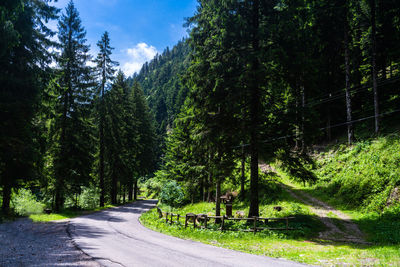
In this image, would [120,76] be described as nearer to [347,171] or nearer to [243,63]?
[243,63]

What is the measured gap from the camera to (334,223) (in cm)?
1395

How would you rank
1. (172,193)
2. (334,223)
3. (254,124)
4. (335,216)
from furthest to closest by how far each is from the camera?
(172,193) → (335,216) → (254,124) → (334,223)

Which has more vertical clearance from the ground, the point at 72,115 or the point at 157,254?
the point at 72,115

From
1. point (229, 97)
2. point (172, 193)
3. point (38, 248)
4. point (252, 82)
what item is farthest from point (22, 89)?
point (172, 193)

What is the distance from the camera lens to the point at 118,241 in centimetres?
1136

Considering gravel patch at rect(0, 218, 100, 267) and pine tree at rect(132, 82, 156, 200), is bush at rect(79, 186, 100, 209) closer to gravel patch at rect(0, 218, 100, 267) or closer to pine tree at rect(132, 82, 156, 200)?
pine tree at rect(132, 82, 156, 200)

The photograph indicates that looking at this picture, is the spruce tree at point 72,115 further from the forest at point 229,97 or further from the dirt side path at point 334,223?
the dirt side path at point 334,223

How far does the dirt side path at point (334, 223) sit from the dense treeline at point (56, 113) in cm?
1823

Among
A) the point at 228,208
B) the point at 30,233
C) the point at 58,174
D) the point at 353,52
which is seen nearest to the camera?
the point at 30,233

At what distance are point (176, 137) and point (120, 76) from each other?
1681 cm

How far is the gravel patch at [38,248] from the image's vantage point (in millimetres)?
7576

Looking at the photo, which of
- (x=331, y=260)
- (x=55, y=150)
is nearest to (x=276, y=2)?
(x=331, y=260)

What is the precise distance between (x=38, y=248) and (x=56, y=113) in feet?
58.2

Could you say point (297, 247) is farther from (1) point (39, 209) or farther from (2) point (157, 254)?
(1) point (39, 209)
